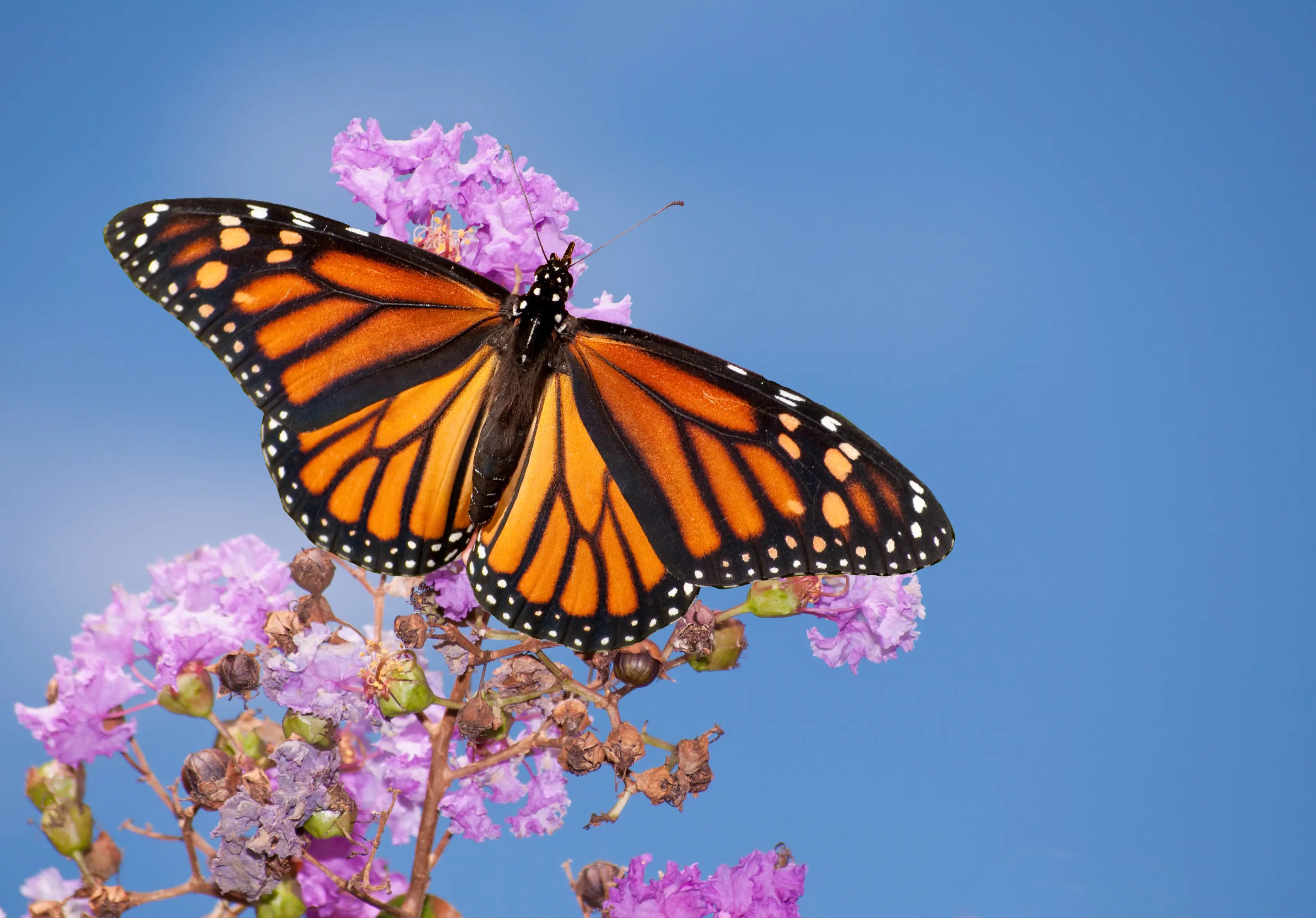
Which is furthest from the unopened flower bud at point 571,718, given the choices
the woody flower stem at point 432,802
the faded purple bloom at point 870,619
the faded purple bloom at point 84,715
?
the faded purple bloom at point 84,715

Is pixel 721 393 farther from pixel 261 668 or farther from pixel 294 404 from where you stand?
pixel 261 668

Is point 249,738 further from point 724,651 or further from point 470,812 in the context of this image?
point 724,651

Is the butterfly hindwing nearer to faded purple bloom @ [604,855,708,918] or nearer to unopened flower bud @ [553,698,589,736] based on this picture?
unopened flower bud @ [553,698,589,736]

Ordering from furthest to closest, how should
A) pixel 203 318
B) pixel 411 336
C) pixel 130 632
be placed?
1. pixel 130 632
2. pixel 411 336
3. pixel 203 318

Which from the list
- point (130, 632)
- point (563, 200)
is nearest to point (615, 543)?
point (563, 200)

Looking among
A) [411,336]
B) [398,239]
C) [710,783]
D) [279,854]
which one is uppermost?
[398,239]

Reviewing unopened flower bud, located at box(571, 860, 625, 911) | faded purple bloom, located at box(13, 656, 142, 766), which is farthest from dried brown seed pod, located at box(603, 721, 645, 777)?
faded purple bloom, located at box(13, 656, 142, 766)
